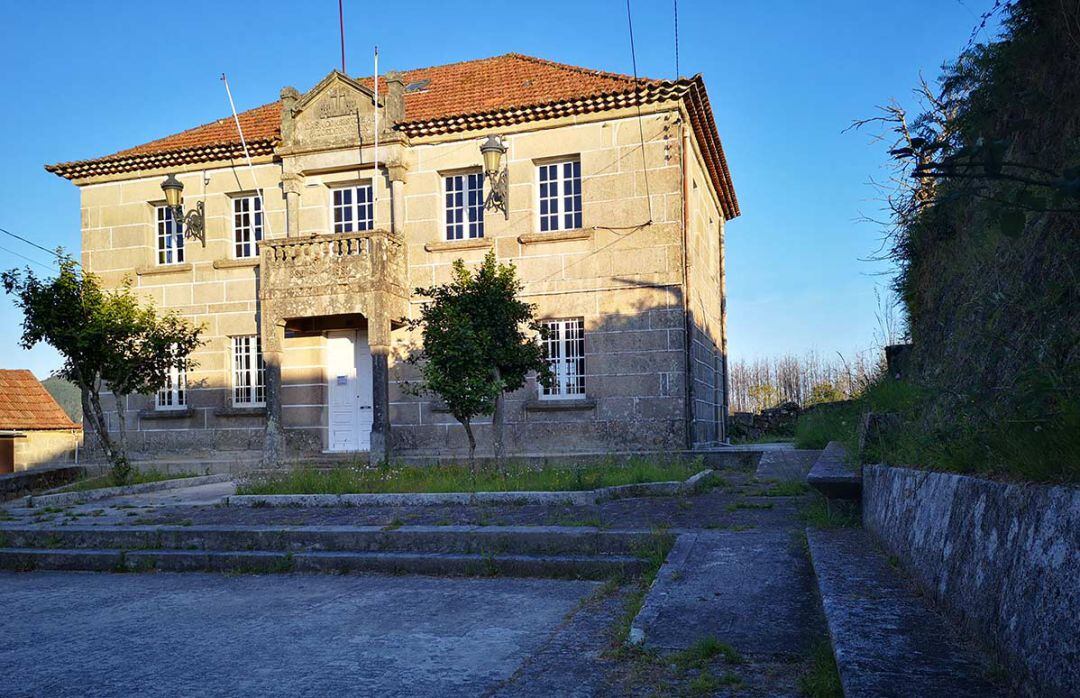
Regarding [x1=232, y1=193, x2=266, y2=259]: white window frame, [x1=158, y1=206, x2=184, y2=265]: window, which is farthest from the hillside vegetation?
[x1=158, y1=206, x2=184, y2=265]: window

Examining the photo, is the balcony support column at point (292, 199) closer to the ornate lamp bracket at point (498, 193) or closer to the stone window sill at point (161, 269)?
the stone window sill at point (161, 269)

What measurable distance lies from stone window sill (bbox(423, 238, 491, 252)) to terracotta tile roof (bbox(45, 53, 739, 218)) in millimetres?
2366

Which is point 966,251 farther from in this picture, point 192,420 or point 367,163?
point 192,420

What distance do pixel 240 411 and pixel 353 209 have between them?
520 centimetres

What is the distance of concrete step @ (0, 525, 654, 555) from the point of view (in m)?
7.41

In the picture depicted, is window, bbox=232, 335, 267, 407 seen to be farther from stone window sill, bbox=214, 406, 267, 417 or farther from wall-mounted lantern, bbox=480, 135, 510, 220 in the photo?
wall-mounted lantern, bbox=480, 135, 510, 220

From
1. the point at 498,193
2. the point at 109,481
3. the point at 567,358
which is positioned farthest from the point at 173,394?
the point at 567,358

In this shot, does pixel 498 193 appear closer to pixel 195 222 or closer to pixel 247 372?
pixel 247 372

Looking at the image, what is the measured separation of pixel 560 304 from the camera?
16.9 meters

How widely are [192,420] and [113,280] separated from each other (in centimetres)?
410

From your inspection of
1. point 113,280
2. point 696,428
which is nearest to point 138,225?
point 113,280

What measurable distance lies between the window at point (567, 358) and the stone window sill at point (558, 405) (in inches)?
10.9

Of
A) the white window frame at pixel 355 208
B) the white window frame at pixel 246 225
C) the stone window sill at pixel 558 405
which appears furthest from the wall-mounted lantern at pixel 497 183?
the white window frame at pixel 246 225

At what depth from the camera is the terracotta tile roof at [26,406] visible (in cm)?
3200
